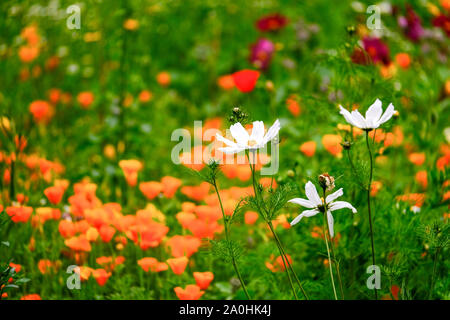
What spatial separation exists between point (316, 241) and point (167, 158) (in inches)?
43.5


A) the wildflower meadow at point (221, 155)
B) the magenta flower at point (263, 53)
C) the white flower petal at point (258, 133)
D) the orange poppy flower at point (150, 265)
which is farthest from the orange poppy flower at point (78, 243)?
the magenta flower at point (263, 53)

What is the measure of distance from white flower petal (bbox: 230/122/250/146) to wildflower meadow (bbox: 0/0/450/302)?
17 millimetres

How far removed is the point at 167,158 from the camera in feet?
7.64

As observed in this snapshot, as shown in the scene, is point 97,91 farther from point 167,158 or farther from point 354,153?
point 354,153

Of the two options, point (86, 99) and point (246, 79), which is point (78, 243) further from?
point (86, 99)

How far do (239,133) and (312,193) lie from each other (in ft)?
0.64

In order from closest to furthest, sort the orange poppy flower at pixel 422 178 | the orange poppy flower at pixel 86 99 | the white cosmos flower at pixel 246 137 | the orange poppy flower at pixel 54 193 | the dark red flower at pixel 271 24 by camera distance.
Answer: the white cosmos flower at pixel 246 137 → the orange poppy flower at pixel 54 193 → the orange poppy flower at pixel 422 178 → the orange poppy flower at pixel 86 99 → the dark red flower at pixel 271 24

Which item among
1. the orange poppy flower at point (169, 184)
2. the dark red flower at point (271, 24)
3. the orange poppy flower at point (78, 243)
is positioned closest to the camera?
the orange poppy flower at point (78, 243)

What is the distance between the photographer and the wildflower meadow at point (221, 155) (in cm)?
130

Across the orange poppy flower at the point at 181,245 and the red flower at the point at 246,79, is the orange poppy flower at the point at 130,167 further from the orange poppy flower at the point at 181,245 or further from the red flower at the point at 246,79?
the red flower at the point at 246,79

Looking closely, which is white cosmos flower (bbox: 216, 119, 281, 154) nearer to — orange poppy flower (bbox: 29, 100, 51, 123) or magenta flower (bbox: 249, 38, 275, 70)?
orange poppy flower (bbox: 29, 100, 51, 123)

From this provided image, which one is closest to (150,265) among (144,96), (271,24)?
(144,96)

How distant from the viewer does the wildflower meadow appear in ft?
4.26

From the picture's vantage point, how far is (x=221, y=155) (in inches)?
64.3
